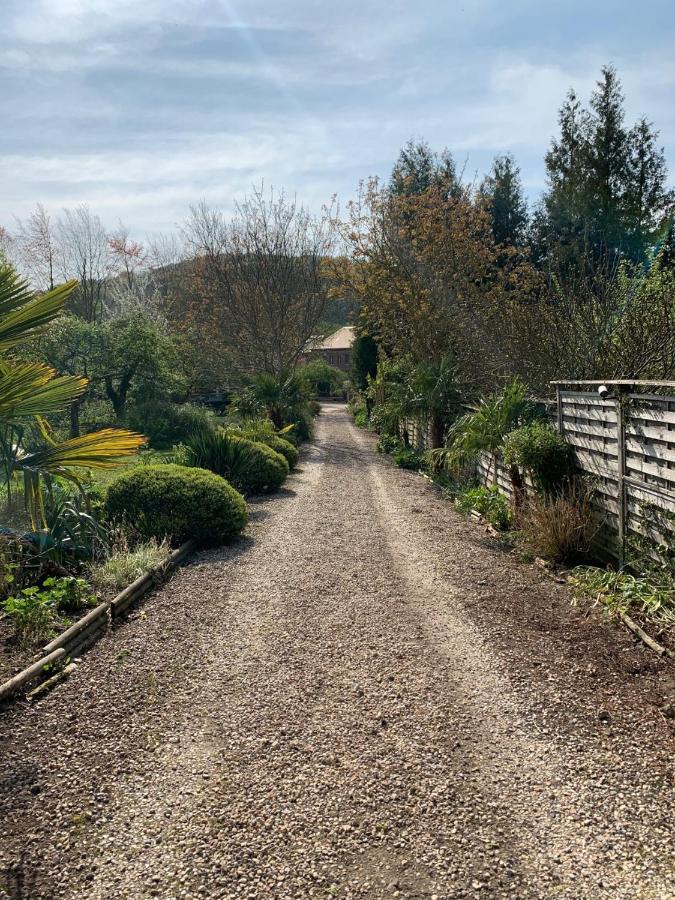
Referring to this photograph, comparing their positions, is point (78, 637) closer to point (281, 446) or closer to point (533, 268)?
point (281, 446)

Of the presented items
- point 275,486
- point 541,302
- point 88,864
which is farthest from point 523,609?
point 275,486

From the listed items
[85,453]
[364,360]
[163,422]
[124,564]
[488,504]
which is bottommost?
[488,504]

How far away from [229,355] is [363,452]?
26.8 feet

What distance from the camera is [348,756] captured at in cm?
316

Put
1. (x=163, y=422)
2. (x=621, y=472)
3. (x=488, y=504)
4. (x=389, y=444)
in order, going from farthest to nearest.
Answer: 1. (x=163, y=422)
2. (x=389, y=444)
3. (x=488, y=504)
4. (x=621, y=472)

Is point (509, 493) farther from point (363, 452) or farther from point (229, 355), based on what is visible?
point (229, 355)

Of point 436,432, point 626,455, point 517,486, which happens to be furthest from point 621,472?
point 436,432

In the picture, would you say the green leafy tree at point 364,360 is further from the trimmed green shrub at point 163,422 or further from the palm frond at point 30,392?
the palm frond at point 30,392

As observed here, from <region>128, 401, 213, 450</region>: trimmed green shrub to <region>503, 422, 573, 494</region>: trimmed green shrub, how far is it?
12610 millimetres

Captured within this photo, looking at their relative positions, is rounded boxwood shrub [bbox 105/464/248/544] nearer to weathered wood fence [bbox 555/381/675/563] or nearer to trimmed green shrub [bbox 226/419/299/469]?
weathered wood fence [bbox 555/381/675/563]

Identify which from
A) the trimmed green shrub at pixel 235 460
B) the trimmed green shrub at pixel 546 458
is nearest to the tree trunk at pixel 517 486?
the trimmed green shrub at pixel 546 458

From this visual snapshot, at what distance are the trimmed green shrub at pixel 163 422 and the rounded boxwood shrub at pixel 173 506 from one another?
11.0 m

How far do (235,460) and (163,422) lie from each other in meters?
8.62

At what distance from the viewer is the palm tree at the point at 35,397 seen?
3.90 metres
